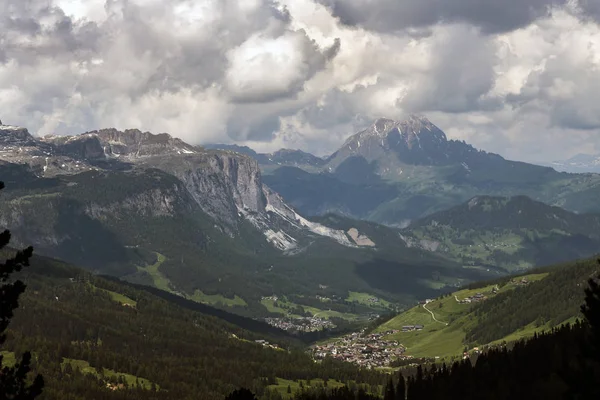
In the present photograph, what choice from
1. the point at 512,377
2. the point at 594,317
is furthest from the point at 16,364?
the point at 512,377

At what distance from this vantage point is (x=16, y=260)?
55344 millimetres

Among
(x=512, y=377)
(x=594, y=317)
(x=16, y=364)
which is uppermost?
(x=512, y=377)

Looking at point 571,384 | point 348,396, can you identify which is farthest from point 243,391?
point 348,396

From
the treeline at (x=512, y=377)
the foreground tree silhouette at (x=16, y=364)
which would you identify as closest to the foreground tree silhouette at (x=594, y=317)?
the foreground tree silhouette at (x=16, y=364)

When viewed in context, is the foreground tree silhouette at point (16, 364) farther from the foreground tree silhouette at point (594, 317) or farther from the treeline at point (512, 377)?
the foreground tree silhouette at point (594, 317)

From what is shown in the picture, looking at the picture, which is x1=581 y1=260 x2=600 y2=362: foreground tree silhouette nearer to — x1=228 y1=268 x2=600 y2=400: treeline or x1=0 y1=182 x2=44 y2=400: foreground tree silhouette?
x1=0 y1=182 x2=44 y2=400: foreground tree silhouette

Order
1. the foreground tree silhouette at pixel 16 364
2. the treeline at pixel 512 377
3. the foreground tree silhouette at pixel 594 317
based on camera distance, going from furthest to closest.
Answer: the treeline at pixel 512 377
the foreground tree silhouette at pixel 16 364
the foreground tree silhouette at pixel 594 317

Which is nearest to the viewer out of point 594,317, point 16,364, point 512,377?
point 594,317

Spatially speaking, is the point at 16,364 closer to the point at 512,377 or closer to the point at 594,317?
the point at 594,317

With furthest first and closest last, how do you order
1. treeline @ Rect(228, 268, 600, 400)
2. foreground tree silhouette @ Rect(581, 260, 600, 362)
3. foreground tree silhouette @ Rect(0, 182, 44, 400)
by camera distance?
treeline @ Rect(228, 268, 600, 400)
foreground tree silhouette @ Rect(0, 182, 44, 400)
foreground tree silhouette @ Rect(581, 260, 600, 362)

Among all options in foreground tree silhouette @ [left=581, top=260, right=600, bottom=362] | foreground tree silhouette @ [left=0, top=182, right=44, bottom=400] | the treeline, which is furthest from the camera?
the treeline

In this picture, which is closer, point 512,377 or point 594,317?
point 594,317

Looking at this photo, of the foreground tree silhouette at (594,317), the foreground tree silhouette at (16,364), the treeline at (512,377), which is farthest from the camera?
the treeline at (512,377)

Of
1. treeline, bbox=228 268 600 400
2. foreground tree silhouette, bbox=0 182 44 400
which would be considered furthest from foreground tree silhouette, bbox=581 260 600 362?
treeline, bbox=228 268 600 400
